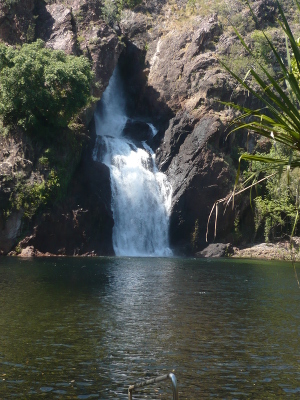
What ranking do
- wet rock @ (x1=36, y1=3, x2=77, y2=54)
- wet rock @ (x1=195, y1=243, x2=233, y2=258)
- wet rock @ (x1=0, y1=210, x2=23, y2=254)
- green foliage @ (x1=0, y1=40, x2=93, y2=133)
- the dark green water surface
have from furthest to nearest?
wet rock @ (x1=36, y1=3, x2=77, y2=54) → wet rock @ (x1=195, y1=243, x2=233, y2=258) → green foliage @ (x1=0, y1=40, x2=93, y2=133) → wet rock @ (x1=0, y1=210, x2=23, y2=254) → the dark green water surface

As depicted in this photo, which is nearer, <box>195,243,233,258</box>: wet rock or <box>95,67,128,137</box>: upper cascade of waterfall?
<box>195,243,233,258</box>: wet rock

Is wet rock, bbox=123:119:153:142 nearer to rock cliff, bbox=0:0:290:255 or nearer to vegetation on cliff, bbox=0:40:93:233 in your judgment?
rock cliff, bbox=0:0:290:255

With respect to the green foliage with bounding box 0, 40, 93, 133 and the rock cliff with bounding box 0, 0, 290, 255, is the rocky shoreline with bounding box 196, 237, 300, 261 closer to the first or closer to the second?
the rock cliff with bounding box 0, 0, 290, 255

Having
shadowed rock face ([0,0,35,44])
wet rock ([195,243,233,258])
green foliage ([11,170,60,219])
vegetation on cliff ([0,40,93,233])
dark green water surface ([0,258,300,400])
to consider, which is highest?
shadowed rock face ([0,0,35,44])

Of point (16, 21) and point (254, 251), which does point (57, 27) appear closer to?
point (16, 21)

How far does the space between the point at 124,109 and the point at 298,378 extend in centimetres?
5997

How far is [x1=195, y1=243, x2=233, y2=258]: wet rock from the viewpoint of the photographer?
190ft

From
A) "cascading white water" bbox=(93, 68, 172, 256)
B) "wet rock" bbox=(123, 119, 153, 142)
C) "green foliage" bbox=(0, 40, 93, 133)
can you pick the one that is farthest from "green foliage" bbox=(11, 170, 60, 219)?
"wet rock" bbox=(123, 119, 153, 142)

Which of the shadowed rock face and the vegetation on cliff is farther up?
the shadowed rock face

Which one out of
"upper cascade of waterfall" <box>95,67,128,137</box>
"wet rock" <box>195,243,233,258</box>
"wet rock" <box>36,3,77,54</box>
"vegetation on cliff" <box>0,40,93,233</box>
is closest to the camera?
"vegetation on cliff" <box>0,40,93,233</box>

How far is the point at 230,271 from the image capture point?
132 feet

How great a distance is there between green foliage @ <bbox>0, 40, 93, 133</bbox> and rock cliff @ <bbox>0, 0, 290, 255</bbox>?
2.67 m

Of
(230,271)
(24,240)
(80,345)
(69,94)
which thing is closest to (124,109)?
(69,94)

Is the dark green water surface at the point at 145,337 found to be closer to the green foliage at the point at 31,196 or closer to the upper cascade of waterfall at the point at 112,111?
the green foliage at the point at 31,196
